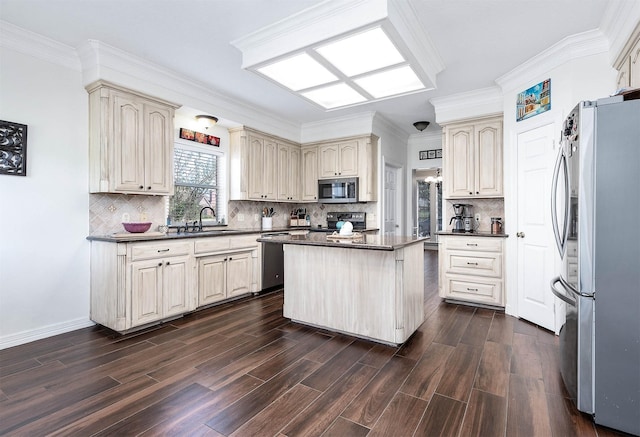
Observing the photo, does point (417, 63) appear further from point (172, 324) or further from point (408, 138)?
point (408, 138)

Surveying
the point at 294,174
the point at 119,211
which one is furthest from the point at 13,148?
the point at 294,174

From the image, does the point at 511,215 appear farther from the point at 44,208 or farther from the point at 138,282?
the point at 44,208

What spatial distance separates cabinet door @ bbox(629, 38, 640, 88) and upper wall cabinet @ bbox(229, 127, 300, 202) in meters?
4.24

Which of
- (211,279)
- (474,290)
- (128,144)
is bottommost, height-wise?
(474,290)

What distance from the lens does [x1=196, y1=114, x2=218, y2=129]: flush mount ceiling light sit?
428cm

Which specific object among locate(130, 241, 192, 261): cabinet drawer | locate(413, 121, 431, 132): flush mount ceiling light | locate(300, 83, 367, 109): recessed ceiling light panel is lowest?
locate(130, 241, 192, 261): cabinet drawer

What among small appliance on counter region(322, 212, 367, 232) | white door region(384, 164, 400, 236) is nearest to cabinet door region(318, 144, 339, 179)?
small appliance on counter region(322, 212, 367, 232)

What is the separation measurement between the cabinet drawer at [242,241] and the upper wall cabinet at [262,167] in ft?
2.35

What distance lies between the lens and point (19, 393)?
208 centimetres

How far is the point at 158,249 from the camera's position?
11.0 ft

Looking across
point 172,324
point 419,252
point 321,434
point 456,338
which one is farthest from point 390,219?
point 321,434

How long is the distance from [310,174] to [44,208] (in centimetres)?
379

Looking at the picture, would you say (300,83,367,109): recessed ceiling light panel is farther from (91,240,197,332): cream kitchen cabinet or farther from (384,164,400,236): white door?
(384,164,400,236): white door

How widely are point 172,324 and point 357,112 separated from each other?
3.98 meters
